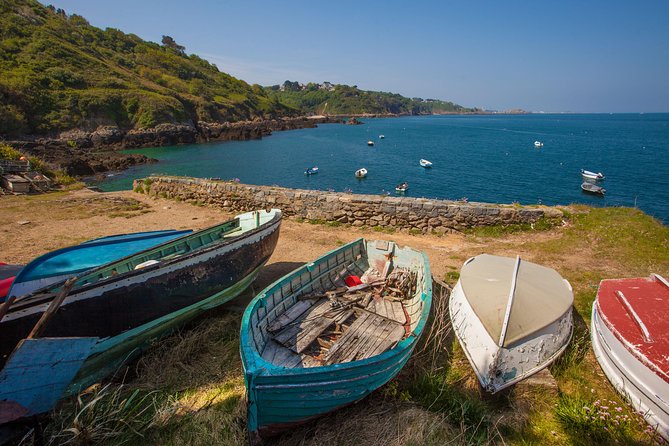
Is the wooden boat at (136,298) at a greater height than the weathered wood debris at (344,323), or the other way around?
the wooden boat at (136,298)

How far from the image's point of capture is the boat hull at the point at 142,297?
397 centimetres

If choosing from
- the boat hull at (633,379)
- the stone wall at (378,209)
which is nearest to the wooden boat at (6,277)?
the stone wall at (378,209)

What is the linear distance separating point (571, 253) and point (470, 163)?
110 feet

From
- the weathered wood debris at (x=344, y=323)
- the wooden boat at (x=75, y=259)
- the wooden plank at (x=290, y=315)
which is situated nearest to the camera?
the weathered wood debris at (x=344, y=323)

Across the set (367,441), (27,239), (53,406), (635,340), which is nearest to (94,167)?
(27,239)

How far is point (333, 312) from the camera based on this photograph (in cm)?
579

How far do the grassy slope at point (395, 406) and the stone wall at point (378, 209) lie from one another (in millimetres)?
5493

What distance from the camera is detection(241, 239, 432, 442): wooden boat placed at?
3.55m

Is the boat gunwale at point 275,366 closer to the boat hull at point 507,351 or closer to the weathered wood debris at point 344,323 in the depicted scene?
the weathered wood debris at point 344,323

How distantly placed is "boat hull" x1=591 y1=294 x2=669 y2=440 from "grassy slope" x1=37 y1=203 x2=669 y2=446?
0.18 meters

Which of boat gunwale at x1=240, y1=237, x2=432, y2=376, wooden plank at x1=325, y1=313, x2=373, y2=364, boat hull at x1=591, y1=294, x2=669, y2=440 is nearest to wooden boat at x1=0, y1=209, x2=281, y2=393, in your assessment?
boat gunwale at x1=240, y1=237, x2=432, y2=376

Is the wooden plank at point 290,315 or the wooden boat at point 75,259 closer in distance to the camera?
the wooden boat at point 75,259

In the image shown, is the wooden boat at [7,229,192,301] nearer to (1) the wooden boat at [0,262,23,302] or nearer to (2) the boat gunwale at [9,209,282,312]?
(1) the wooden boat at [0,262,23,302]

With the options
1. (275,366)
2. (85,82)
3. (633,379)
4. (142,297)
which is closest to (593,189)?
(633,379)
